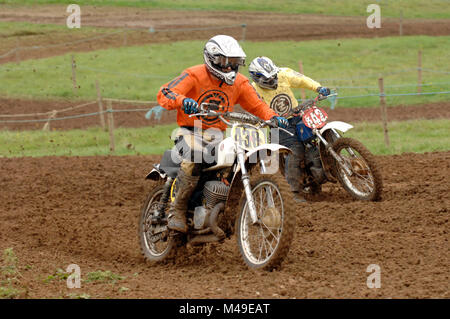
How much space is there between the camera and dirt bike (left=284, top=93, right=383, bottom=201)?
9.57 metres

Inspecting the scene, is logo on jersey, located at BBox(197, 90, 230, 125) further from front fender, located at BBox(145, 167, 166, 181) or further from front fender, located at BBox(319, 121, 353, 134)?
front fender, located at BBox(319, 121, 353, 134)

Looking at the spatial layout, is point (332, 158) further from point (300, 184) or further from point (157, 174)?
point (157, 174)

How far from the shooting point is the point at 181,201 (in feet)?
23.6

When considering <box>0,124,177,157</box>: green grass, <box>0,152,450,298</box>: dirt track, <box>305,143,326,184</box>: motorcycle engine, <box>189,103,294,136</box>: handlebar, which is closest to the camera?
<box>0,152,450,298</box>: dirt track

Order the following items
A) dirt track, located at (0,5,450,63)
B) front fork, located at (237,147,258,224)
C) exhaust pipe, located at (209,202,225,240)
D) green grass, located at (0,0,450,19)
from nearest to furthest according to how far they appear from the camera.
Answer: front fork, located at (237,147,258,224) → exhaust pipe, located at (209,202,225,240) → dirt track, located at (0,5,450,63) → green grass, located at (0,0,450,19)

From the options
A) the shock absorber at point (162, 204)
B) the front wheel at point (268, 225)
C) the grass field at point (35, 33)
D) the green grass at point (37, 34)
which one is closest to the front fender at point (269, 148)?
the front wheel at point (268, 225)

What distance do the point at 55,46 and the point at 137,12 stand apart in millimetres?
8558

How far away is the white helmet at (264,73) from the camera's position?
10484 millimetres

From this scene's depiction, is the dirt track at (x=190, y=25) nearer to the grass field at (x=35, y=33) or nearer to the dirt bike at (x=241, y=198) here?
the grass field at (x=35, y=33)

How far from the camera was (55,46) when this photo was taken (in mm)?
34094

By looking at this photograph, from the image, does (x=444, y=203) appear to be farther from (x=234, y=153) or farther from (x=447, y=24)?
(x=447, y=24)

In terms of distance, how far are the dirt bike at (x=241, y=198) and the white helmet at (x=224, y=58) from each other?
0.35 meters

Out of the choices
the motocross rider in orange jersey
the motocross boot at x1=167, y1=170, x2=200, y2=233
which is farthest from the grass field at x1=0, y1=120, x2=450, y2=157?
the motocross boot at x1=167, y1=170, x2=200, y2=233

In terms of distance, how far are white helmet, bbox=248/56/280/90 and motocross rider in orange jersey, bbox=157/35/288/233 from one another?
3143mm
